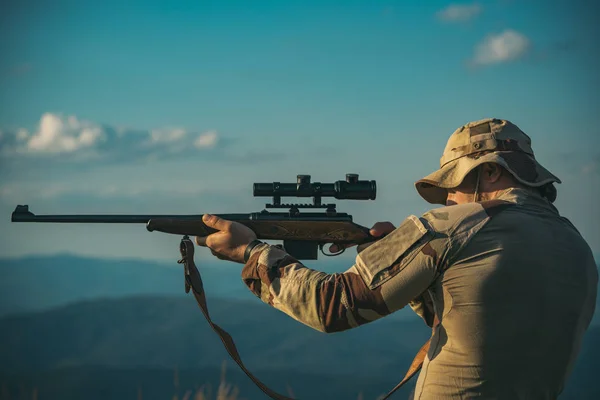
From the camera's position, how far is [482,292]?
448 cm

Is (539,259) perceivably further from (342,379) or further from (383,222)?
(342,379)

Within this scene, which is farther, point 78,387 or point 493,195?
point 78,387

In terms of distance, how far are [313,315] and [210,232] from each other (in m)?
1.85

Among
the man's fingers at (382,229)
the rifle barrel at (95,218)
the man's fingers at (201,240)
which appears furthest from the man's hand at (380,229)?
the rifle barrel at (95,218)

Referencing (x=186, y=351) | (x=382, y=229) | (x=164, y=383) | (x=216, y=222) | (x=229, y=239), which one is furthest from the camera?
(x=186, y=351)

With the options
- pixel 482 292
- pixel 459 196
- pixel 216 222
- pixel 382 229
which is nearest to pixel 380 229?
pixel 382 229

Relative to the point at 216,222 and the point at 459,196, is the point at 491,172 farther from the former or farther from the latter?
the point at 216,222

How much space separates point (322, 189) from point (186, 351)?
23.5 meters

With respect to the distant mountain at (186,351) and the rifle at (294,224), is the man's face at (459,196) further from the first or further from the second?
the distant mountain at (186,351)

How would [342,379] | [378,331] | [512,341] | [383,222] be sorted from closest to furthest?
[512,341] → [383,222] → [342,379] → [378,331]

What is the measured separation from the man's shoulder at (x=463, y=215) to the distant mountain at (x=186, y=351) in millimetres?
18007

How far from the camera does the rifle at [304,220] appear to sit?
623cm

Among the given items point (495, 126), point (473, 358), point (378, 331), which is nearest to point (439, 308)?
point (473, 358)

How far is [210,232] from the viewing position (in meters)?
6.34
